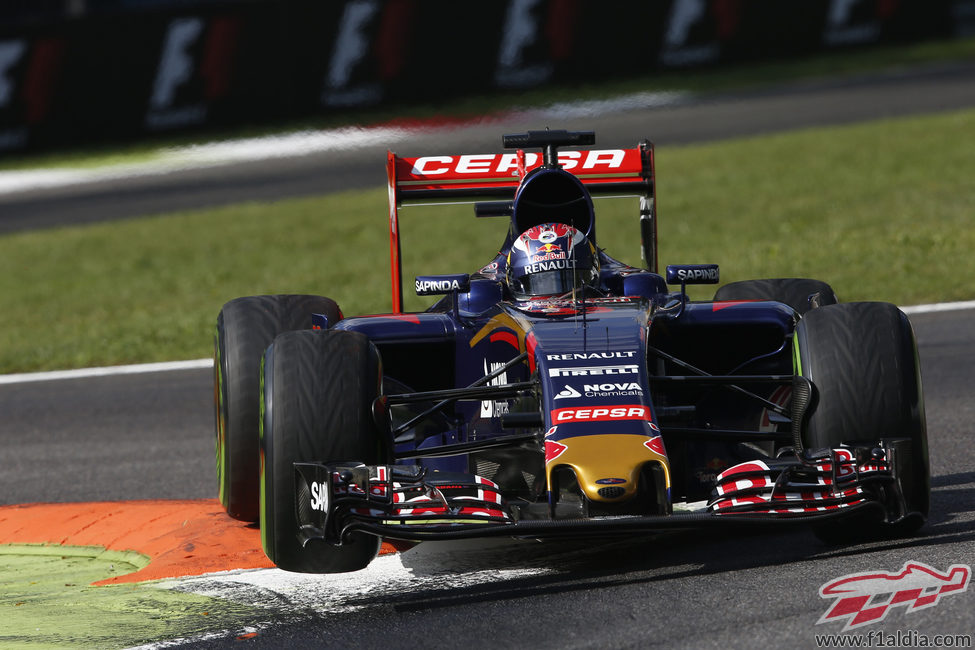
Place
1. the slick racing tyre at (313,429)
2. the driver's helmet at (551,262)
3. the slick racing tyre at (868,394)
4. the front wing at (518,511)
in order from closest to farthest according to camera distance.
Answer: the front wing at (518,511), the slick racing tyre at (313,429), the slick racing tyre at (868,394), the driver's helmet at (551,262)

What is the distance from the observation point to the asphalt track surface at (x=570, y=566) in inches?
188

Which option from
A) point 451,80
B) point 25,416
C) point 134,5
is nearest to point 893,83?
point 451,80

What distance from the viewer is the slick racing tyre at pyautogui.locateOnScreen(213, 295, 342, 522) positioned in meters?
6.70

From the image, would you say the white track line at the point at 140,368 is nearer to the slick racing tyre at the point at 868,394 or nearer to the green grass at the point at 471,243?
the green grass at the point at 471,243

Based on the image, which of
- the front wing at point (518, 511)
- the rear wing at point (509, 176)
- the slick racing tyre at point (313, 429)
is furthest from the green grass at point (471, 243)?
the front wing at point (518, 511)

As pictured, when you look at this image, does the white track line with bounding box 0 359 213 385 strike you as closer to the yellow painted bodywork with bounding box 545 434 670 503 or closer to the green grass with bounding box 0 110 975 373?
the green grass with bounding box 0 110 975 373

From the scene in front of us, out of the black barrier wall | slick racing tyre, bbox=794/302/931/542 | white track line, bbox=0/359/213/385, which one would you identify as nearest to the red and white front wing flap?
slick racing tyre, bbox=794/302/931/542

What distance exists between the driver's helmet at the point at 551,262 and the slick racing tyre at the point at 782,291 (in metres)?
0.84

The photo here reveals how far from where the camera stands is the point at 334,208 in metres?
19.6

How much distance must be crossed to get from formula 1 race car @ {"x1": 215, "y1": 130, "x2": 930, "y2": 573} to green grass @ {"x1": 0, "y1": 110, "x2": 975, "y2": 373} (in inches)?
221

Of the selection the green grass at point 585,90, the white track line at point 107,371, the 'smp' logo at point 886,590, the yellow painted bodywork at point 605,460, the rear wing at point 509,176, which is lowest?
the 'smp' logo at point 886,590

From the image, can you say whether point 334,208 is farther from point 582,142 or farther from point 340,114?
point 582,142

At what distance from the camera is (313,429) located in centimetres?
545

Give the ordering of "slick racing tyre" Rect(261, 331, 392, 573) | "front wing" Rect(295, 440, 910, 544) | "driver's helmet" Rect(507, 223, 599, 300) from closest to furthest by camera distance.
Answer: "front wing" Rect(295, 440, 910, 544), "slick racing tyre" Rect(261, 331, 392, 573), "driver's helmet" Rect(507, 223, 599, 300)
